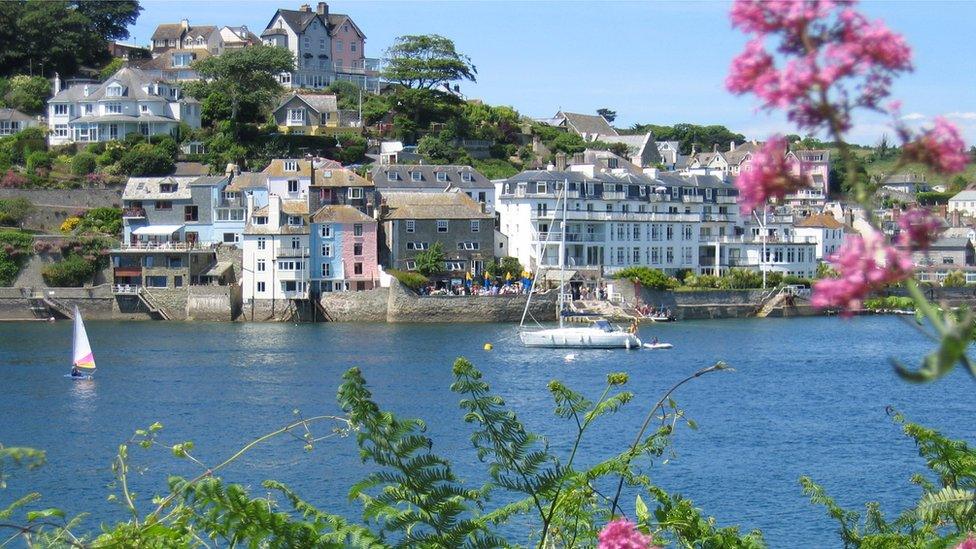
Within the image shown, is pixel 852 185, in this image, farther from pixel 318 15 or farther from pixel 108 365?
pixel 318 15

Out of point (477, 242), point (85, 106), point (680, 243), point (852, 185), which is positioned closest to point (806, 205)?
point (680, 243)

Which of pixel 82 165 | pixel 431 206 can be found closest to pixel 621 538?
pixel 431 206

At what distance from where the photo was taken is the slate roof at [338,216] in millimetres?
73688

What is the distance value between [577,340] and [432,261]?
1599 centimetres

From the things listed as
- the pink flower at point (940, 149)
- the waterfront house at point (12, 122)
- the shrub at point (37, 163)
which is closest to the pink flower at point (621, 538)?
the pink flower at point (940, 149)

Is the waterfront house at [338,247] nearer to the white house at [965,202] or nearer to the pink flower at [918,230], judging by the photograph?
the pink flower at [918,230]

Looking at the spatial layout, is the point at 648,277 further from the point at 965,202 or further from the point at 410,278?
the point at 965,202

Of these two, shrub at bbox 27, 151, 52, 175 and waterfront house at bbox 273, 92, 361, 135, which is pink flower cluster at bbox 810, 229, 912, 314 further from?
waterfront house at bbox 273, 92, 361, 135

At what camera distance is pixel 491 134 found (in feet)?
338

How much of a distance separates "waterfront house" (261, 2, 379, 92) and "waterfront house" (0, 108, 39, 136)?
24.1 metres

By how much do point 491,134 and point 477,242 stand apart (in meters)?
27.6

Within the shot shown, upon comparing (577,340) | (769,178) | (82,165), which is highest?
(82,165)

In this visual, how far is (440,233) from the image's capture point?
249 feet

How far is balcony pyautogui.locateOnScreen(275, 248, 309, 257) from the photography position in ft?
239
